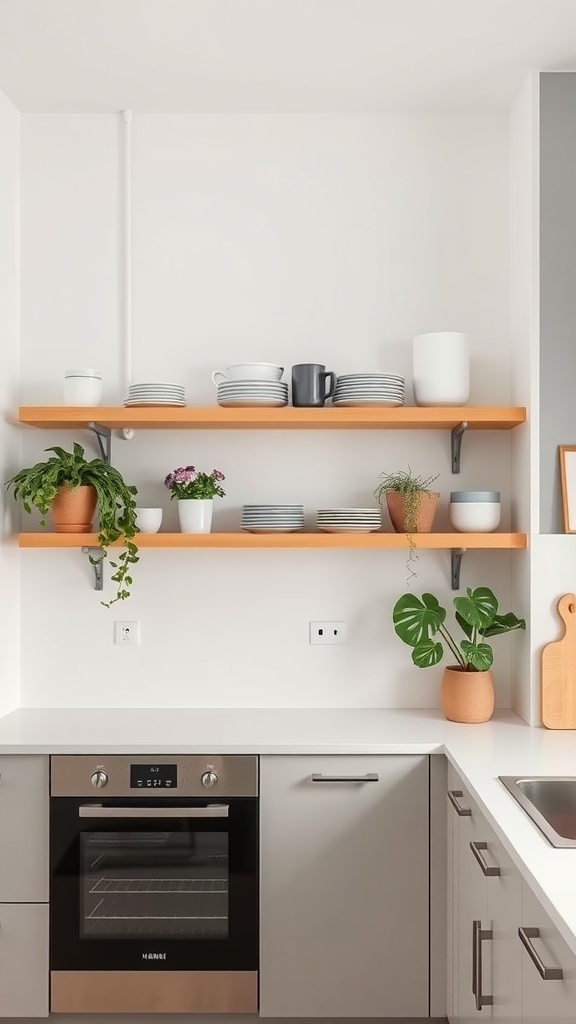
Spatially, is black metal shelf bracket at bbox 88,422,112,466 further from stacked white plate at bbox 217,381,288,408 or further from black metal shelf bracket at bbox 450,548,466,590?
black metal shelf bracket at bbox 450,548,466,590

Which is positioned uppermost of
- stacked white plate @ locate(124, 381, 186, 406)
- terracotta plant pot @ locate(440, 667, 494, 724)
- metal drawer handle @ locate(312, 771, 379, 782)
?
stacked white plate @ locate(124, 381, 186, 406)

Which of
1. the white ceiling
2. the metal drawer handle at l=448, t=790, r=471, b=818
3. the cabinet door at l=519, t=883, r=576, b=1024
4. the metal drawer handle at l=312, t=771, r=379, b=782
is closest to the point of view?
the cabinet door at l=519, t=883, r=576, b=1024

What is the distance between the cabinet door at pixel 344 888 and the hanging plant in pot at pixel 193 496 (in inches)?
28.2

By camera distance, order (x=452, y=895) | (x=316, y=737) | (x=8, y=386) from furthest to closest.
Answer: (x=8, y=386)
(x=316, y=737)
(x=452, y=895)

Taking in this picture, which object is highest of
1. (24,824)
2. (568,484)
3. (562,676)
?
(568,484)

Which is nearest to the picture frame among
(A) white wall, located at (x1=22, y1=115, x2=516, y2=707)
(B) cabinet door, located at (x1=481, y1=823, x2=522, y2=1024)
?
(A) white wall, located at (x1=22, y1=115, x2=516, y2=707)

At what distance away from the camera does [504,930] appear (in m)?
1.74

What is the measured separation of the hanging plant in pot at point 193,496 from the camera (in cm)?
262

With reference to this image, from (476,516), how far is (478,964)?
121 cm

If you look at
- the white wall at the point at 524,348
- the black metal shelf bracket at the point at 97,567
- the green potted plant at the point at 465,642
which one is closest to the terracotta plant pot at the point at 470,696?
the green potted plant at the point at 465,642

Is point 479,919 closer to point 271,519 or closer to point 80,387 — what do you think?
point 271,519

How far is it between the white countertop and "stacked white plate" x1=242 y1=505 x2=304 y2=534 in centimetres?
57

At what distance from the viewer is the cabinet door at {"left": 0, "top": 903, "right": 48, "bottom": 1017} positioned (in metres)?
2.33

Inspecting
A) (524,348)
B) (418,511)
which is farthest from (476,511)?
(524,348)
